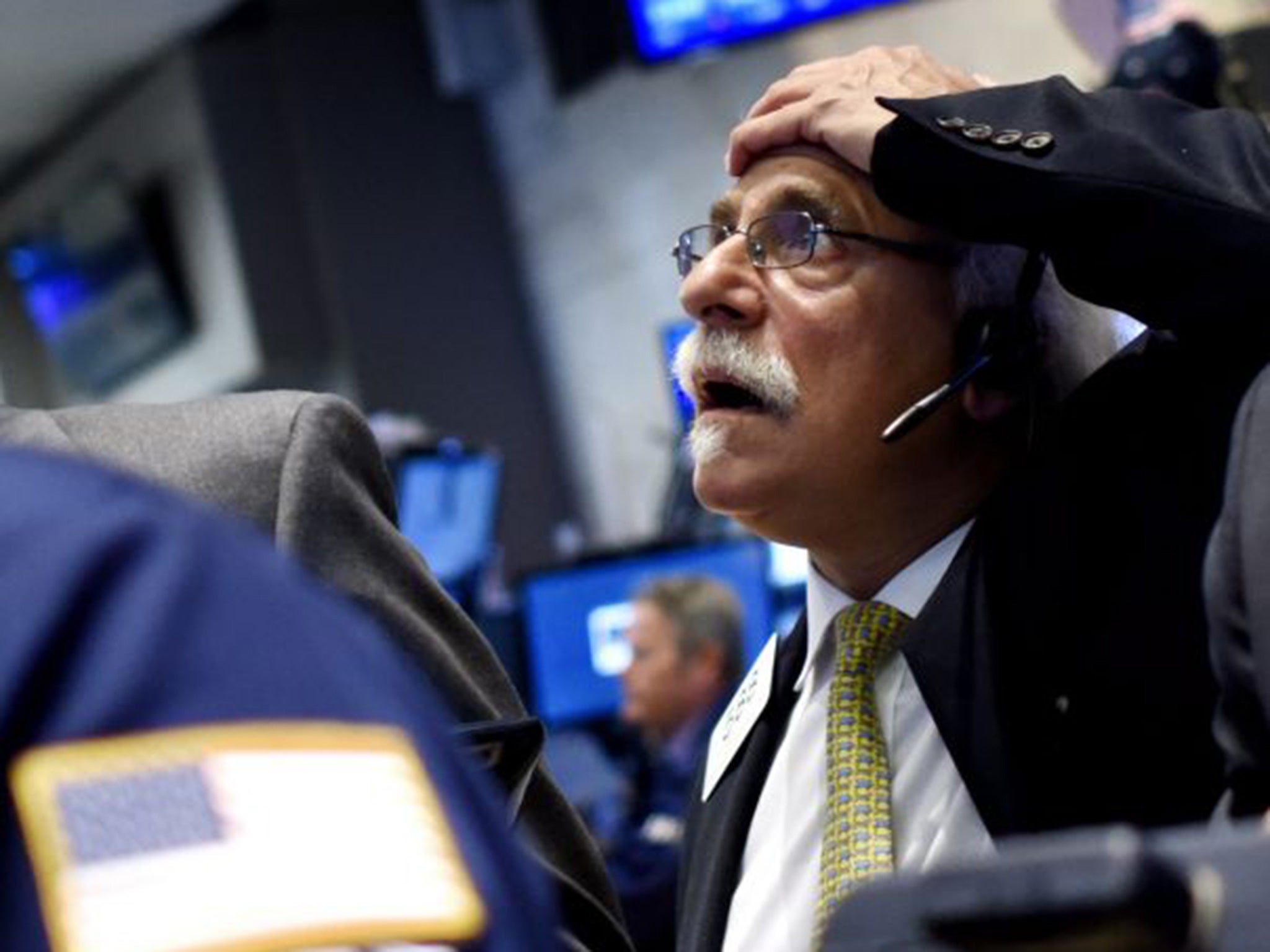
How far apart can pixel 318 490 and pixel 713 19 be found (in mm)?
5347

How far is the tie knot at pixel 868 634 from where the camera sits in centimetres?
184

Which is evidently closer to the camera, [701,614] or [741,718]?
[741,718]

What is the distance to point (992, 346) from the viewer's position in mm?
1979

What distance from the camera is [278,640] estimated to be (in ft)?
1.54

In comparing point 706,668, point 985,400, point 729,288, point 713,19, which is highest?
point 729,288

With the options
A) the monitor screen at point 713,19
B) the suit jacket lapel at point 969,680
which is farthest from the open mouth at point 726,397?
the monitor screen at point 713,19

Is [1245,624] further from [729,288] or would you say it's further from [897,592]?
[729,288]

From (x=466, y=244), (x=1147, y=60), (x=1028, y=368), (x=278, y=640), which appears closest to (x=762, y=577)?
(x=1147, y=60)

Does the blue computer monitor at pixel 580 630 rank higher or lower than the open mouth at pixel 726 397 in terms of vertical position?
lower

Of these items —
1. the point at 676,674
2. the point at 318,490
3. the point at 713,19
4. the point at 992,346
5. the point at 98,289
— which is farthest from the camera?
the point at 98,289

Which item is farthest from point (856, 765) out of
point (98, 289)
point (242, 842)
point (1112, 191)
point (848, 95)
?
point (98, 289)

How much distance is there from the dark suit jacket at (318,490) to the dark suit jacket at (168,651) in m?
0.89

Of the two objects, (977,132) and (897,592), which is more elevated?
(977,132)

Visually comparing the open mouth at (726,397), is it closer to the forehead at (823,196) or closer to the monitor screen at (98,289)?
the forehead at (823,196)
